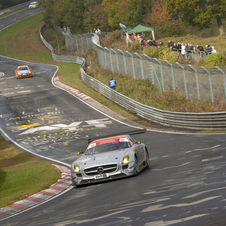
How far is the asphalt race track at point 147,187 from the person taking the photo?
7.39m

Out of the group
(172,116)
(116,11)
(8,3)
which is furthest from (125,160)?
(8,3)

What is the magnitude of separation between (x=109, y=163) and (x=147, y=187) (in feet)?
6.64

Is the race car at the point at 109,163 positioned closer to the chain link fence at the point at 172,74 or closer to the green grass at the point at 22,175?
the green grass at the point at 22,175

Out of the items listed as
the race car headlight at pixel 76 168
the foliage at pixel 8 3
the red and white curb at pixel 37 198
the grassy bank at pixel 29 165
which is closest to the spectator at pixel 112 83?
the grassy bank at pixel 29 165

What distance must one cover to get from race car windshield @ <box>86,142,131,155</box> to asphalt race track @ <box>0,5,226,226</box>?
1.13 m

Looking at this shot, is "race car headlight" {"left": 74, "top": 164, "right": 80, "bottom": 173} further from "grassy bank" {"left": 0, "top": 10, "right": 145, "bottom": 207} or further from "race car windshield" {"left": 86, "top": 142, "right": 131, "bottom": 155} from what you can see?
"grassy bank" {"left": 0, "top": 10, "right": 145, "bottom": 207}

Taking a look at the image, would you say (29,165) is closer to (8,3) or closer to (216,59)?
(216,59)

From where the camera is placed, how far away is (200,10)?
5353cm

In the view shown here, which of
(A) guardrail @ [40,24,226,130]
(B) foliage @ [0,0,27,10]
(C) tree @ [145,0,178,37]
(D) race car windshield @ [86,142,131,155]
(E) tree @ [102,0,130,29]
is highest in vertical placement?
(B) foliage @ [0,0,27,10]

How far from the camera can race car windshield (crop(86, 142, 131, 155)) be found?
13.1 metres

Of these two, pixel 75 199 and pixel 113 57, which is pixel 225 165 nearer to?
pixel 75 199

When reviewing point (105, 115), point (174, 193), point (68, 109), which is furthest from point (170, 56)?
point (174, 193)

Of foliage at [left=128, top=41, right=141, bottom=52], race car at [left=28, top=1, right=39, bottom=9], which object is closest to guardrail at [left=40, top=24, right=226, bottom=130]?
foliage at [left=128, top=41, right=141, bottom=52]

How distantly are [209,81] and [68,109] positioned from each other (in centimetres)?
1532
